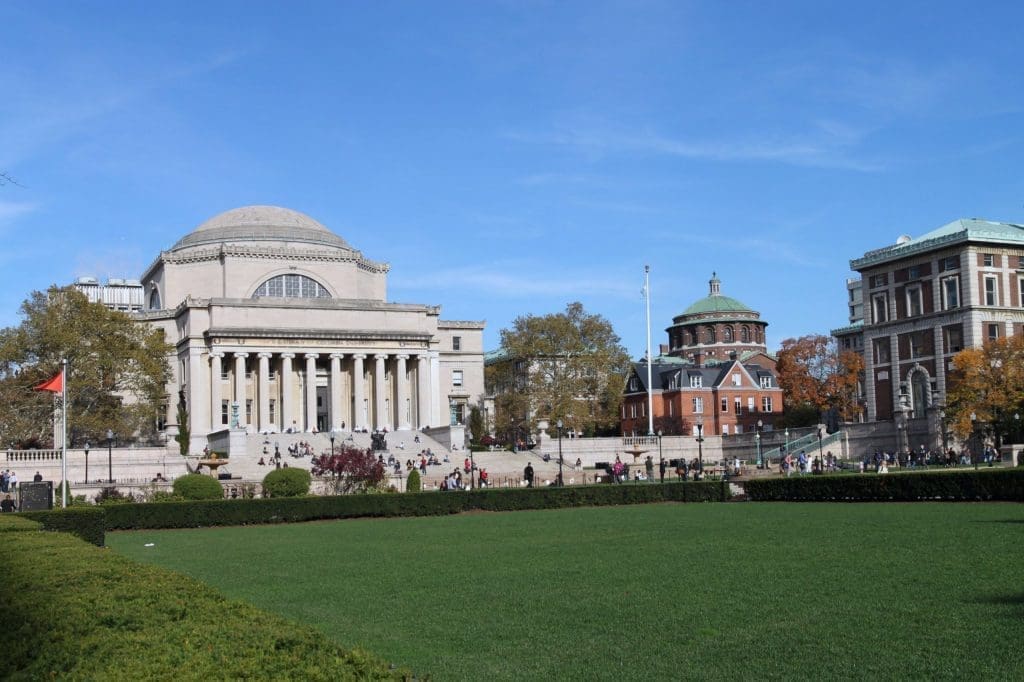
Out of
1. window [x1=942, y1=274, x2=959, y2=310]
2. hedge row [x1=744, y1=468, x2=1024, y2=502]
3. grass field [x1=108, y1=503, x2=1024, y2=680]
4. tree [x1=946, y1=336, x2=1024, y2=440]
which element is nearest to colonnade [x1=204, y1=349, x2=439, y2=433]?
window [x1=942, y1=274, x2=959, y2=310]

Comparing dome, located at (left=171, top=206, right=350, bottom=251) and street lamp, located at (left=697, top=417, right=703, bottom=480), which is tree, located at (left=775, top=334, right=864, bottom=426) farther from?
dome, located at (left=171, top=206, right=350, bottom=251)

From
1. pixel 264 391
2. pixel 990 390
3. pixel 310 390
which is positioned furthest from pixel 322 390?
pixel 990 390

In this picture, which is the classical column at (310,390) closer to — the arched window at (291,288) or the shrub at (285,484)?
the arched window at (291,288)

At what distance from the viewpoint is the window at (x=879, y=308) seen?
91688 mm

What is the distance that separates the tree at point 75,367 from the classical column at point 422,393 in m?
23.3

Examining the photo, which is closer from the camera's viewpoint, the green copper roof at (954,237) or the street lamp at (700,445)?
the street lamp at (700,445)

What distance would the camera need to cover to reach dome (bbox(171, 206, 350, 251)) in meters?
104

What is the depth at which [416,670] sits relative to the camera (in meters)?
11.8

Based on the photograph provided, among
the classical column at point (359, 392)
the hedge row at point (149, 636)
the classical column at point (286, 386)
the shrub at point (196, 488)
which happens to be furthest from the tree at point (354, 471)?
the hedge row at point (149, 636)

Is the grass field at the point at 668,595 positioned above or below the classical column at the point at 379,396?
below

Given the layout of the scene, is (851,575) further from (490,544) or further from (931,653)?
(490,544)

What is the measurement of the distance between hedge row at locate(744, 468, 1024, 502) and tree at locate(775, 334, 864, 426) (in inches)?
2284

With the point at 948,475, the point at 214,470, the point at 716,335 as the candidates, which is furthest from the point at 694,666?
the point at 716,335

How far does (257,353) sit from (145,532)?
53.9 meters
